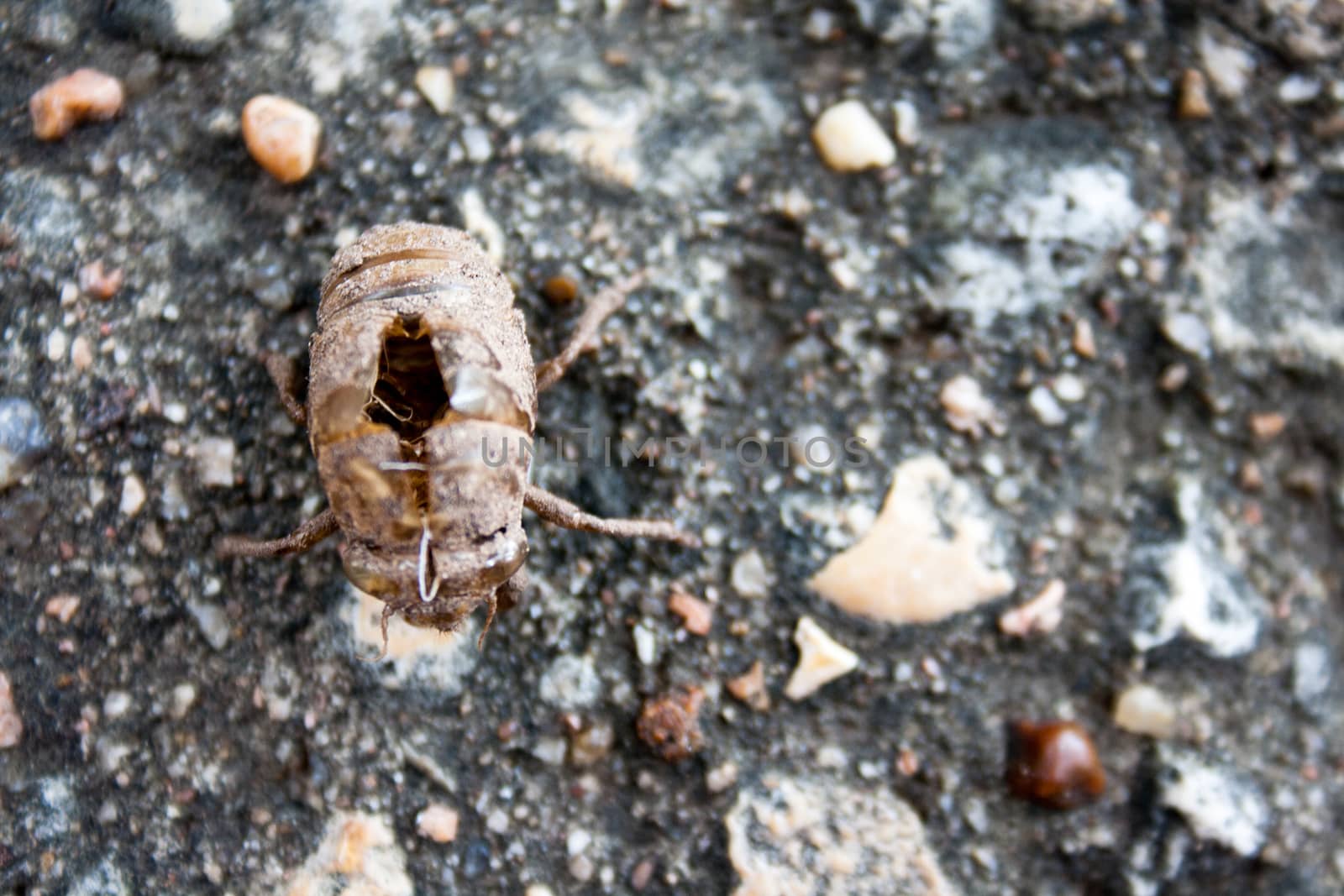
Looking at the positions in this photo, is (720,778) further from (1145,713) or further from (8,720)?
(8,720)

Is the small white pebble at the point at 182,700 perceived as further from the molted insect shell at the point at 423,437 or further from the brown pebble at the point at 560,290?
the brown pebble at the point at 560,290

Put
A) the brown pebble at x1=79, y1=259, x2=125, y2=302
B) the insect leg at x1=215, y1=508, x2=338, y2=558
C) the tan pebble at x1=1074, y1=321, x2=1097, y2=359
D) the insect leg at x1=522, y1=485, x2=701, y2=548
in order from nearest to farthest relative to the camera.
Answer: the insect leg at x1=215, y1=508, x2=338, y2=558, the insect leg at x1=522, y1=485, x2=701, y2=548, the brown pebble at x1=79, y1=259, x2=125, y2=302, the tan pebble at x1=1074, y1=321, x2=1097, y2=359

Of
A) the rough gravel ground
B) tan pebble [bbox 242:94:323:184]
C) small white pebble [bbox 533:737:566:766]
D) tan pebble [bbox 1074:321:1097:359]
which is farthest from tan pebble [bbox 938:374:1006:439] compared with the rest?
tan pebble [bbox 242:94:323:184]

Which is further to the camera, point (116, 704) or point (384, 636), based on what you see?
point (116, 704)

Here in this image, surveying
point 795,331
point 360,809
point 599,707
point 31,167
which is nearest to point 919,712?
point 599,707

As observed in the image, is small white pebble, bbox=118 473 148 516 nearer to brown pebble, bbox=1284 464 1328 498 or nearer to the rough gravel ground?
the rough gravel ground

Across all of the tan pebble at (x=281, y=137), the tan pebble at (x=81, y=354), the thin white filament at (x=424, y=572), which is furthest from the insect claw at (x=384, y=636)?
the tan pebble at (x=281, y=137)

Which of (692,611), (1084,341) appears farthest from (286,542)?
(1084,341)
